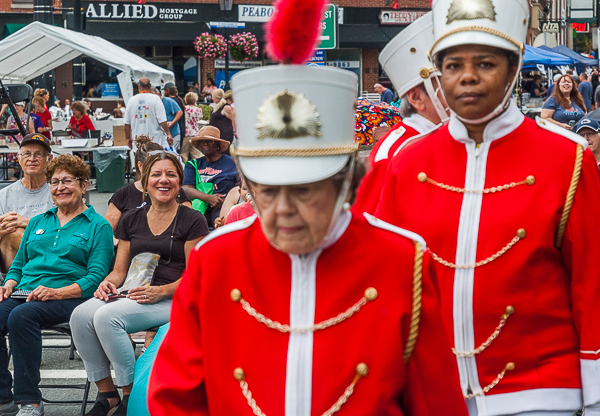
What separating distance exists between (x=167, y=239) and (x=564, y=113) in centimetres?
736

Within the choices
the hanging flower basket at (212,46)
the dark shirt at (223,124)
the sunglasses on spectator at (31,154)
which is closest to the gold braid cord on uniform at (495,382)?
the sunglasses on spectator at (31,154)

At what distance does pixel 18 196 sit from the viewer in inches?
259

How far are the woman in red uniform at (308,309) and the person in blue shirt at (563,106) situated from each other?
970cm

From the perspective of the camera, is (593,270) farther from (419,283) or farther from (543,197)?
(419,283)

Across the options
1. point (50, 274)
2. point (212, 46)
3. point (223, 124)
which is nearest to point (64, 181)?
point (50, 274)

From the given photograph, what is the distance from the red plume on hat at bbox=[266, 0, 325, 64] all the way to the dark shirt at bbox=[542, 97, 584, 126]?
9.80 m

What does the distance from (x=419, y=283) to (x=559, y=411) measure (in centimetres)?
90

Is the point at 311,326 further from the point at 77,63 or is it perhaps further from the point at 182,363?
the point at 77,63

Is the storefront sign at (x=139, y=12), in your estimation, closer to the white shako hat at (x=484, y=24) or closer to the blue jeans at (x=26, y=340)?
the blue jeans at (x=26, y=340)

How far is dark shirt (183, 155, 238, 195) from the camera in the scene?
825 centimetres

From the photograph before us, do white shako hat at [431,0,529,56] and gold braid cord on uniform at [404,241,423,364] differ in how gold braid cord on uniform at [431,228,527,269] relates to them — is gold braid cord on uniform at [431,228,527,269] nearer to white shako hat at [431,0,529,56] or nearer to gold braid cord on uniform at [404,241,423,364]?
white shako hat at [431,0,529,56]

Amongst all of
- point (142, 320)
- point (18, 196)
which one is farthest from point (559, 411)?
point (18, 196)

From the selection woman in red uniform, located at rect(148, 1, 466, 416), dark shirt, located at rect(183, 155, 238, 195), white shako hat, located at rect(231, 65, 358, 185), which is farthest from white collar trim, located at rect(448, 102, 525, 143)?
dark shirt, located at rect(183, 155, 238, 195)

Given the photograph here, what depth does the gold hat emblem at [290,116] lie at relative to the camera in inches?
70.6
